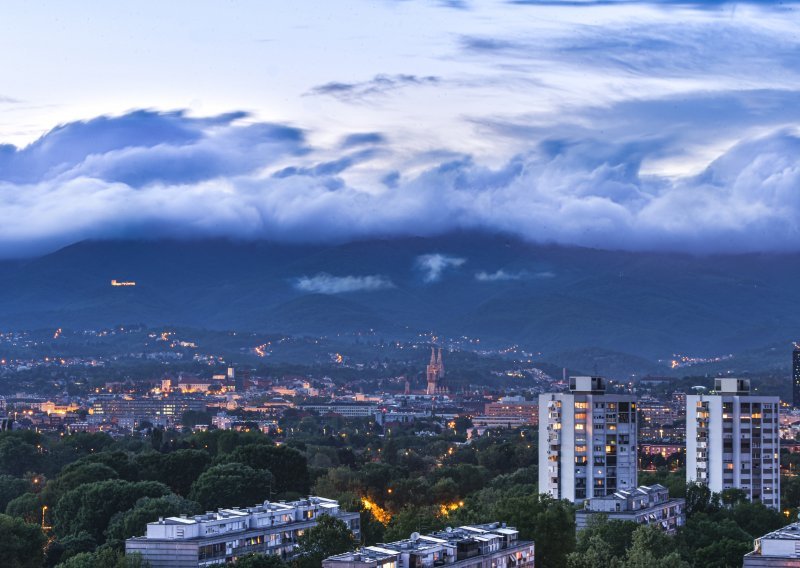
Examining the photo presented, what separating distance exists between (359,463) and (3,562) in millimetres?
82826

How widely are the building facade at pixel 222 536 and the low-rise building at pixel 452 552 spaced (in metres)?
6.39

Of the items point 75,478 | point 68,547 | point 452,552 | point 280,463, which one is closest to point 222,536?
point 452,552

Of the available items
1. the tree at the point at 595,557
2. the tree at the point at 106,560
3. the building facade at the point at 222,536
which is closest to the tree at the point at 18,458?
the tree at the point at 106,560

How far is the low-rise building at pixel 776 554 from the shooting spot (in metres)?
55.5

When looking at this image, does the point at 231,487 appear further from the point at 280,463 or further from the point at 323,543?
the point at 323,543

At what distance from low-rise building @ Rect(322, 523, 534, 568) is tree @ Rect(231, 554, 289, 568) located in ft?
7.78

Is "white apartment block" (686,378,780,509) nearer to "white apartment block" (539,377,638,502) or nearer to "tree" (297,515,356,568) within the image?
"white apartment block" (539,377,638,502)

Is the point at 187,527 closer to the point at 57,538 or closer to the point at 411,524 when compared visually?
the point at 411,524

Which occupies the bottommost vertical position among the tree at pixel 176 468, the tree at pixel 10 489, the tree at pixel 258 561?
the tree at pixel 258 561

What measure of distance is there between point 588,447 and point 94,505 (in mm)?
26569

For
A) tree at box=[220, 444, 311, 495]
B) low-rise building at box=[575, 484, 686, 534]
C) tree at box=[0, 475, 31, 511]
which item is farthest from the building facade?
tree at box=[0, 475, 31, 511]

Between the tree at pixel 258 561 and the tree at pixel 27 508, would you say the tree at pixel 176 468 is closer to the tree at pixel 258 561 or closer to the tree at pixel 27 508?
the tree at pixel 27 508

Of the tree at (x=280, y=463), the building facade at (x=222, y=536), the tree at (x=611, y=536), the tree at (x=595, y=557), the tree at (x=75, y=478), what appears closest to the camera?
the building facade at (x=222, y=536)

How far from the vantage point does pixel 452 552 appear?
58219mm
